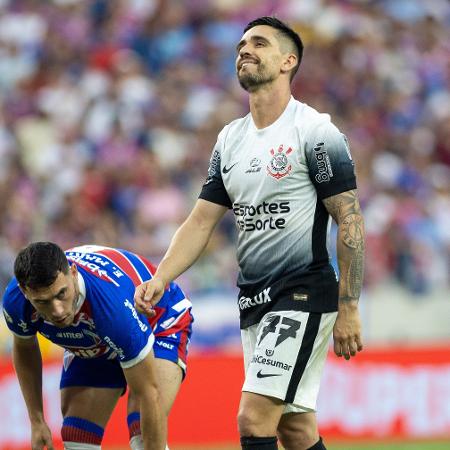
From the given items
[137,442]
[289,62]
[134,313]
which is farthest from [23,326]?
[289,62]

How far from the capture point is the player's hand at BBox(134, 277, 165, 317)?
6.17m

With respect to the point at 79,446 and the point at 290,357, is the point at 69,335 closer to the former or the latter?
the point at 79,446

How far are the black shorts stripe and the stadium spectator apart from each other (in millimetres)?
745

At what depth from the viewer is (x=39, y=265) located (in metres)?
5.98

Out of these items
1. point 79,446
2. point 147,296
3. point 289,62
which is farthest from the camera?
point 79,446

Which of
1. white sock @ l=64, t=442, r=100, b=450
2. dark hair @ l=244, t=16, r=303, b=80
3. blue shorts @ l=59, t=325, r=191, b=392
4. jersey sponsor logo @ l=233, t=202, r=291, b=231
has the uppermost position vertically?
dark hair @ l=244, t=16, r=303, b=80

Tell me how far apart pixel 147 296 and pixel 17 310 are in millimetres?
779

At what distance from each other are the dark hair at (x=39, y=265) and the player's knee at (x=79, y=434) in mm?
1303

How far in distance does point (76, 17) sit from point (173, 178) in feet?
11.5

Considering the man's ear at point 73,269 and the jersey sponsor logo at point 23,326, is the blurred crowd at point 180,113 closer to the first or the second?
the jersey sponsor logo at point 23,326

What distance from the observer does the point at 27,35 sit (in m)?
15.9

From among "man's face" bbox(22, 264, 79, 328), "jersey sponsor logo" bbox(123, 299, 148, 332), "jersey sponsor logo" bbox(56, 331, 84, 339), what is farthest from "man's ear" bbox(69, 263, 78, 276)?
"jersey sponsor logo" bbox(56, 331, 84, 339)

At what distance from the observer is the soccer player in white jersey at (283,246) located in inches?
240

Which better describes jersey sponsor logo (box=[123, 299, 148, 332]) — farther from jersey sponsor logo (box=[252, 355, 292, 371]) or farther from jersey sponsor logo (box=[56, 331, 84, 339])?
jersey sponsor logo (box=[252, 355, 292, 371])
